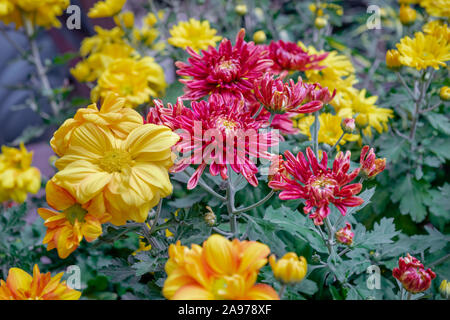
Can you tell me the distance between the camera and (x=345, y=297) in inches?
28.5

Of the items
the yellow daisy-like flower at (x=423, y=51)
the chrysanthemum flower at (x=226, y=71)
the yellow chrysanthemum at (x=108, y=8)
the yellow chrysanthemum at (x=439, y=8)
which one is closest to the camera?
the chrysanthemum flower at (x=226, y=71)

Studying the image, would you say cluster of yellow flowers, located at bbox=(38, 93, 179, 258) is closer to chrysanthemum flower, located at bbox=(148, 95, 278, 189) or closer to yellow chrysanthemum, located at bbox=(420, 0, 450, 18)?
chrysanthemum flower, located at bbox=(148, 95, 278, 189)

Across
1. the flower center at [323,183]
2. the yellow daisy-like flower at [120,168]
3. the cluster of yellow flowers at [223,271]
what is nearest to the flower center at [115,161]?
the yellow daisy-like flower at [120,168]

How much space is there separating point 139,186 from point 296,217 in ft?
1.03

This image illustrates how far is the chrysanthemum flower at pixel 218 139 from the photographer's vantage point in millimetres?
577

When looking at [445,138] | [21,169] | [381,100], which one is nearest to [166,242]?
[21,169]

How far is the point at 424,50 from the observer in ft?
3.00

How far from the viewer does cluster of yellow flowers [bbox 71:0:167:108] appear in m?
1.12

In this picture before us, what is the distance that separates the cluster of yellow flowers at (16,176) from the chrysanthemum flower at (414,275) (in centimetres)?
97

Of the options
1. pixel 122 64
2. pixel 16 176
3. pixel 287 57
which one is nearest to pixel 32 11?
pixel 122 64

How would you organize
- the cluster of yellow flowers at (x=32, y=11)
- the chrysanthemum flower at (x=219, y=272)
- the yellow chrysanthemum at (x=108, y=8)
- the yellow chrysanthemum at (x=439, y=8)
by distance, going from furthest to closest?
the yellow chrysanthemum at (x=108, y=8) < the cluster of yellow flowers at (x=32, y=11) < the yellow chrysanthemum at (x=439, y=8) < the chrysanthemum flower at (x=219, y=272)

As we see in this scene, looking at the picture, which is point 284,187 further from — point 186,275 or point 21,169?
point 21,169

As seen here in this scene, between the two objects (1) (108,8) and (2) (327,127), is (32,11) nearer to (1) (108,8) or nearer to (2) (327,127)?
(1) (108,8)

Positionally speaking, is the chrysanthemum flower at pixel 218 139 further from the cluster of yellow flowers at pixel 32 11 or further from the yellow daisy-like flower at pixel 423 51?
the cluster of yellow flowers at pixel 32 11
